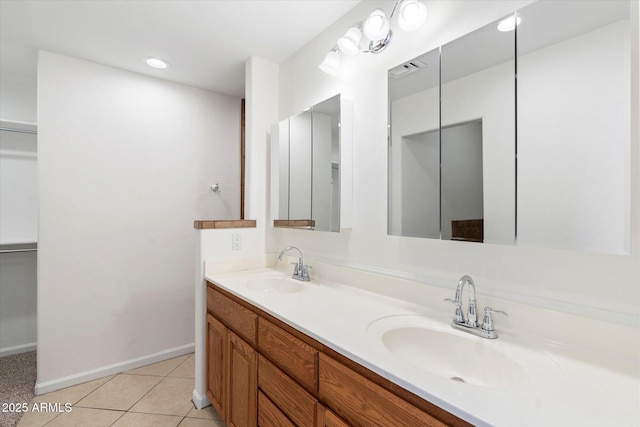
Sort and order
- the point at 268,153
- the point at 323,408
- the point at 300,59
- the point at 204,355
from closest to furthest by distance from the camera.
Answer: the point at 323,408, the point at 204,355, the point at 300,59, the point at 268,153

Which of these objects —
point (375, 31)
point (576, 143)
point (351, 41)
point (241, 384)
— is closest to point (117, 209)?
point (241, 384)

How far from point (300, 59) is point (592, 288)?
1.98m

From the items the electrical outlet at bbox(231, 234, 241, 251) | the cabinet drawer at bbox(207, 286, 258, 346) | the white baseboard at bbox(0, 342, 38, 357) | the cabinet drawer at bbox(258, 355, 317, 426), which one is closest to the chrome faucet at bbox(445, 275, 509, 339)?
the cabinet drawer at bbox(258, 355, 317, 426)

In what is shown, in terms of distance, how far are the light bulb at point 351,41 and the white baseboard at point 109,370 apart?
8.58ft

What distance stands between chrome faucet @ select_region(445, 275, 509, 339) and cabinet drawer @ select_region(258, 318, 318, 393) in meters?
0.50

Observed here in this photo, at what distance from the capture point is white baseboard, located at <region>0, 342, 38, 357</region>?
2.58 metres

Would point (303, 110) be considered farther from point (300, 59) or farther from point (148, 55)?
point (148, 55)

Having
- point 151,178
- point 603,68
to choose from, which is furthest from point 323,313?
point 151,178

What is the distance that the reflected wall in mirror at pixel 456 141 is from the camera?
3.36 ft

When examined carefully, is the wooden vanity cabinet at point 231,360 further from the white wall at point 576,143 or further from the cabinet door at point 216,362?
the white wall at point 576,143

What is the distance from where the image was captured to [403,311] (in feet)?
4.05

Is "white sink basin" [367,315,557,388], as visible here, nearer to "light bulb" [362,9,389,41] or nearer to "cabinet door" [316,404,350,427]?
"cabinet door" [316,404,350,427]

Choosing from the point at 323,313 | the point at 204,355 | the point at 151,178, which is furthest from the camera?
the point at 151,178

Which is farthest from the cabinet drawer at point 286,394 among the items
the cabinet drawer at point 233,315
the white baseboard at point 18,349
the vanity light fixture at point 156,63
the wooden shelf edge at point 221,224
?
the white baseboard at point 18,349
